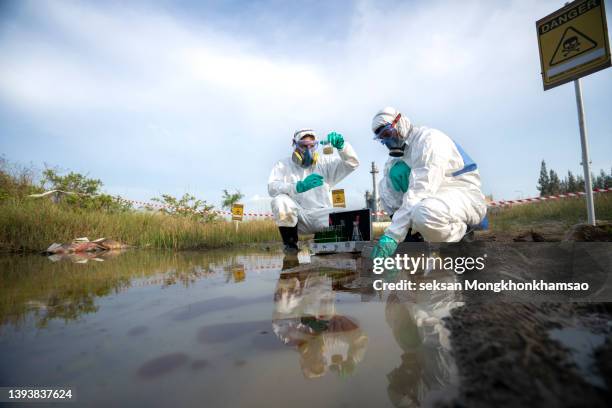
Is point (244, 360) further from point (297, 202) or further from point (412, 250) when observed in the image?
point (297, 202)

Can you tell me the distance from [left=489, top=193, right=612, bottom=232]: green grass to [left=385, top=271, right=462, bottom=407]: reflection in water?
Answer: 6.79 metres

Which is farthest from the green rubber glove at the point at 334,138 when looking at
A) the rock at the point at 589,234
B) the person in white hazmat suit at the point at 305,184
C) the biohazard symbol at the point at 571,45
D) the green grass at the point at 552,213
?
the green grass at the point at 552,213

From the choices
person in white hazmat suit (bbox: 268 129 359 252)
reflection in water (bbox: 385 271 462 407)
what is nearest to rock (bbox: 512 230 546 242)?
reflection in water (bbox: 385 271 462 407)

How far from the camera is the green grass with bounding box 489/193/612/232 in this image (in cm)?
740

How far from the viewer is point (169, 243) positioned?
640 cm

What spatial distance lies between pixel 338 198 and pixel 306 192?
0.52 meters

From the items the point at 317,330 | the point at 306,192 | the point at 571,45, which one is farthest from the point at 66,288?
the point at 571,45

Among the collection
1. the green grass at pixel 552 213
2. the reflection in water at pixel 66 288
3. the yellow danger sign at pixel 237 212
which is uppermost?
the yellow danger sign at pixel 237 212

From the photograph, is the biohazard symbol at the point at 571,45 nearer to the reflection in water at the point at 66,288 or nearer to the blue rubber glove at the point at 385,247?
the blue rubber glove at the point at 385,247

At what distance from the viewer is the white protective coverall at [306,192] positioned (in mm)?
4551

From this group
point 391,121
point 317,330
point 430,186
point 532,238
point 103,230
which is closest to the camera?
point 317,330

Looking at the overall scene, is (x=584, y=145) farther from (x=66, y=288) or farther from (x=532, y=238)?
(x=66, y=288)

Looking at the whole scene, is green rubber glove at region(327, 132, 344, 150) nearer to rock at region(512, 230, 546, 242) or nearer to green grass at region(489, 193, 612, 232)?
rock at region(512, 230, 546, 242)

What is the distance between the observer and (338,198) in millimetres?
4988
